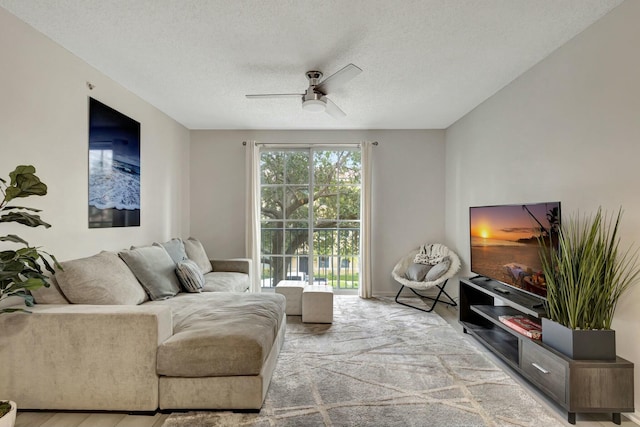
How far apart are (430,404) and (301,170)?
3.66 metres

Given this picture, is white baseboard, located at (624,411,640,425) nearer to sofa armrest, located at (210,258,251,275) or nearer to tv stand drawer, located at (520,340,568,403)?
tv stand drawer, located at (520,340,568,403)

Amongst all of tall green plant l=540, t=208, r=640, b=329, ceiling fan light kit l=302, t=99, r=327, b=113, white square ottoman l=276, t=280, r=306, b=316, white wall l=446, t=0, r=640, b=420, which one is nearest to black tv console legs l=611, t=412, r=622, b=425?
white wall l=446, t=0, r=640, b=420

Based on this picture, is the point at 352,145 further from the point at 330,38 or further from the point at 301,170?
the point at 330,38

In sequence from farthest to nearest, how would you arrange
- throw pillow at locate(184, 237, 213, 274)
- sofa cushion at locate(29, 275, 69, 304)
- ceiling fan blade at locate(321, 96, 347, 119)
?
throw pillow at locate(184, 237, 213, 274) < ceiling fan blade at locate(321, 96, 347, 119) < sofa cushion at locate(29, 275, 69, 304)

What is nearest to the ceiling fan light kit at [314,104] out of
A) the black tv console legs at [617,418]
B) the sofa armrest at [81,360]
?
the sofa armrest at [81,360]

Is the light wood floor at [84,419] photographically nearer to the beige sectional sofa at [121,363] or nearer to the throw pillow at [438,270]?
the beige sectional sofa at [121,363]

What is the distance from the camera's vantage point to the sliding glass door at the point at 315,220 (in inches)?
199

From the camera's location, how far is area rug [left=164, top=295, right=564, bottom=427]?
1920 mm

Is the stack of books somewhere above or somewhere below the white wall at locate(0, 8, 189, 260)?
below

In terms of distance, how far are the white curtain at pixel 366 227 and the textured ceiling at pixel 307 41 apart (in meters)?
1.26

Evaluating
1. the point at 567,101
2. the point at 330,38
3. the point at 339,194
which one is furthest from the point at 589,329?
the point at 339,194

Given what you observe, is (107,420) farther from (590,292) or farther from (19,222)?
(590,292)

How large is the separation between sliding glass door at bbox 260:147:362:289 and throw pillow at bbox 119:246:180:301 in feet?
6.46

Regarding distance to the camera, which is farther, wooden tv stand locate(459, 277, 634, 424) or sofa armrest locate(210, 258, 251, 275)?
sofa armrest locate(210, 258, 251, 275)
